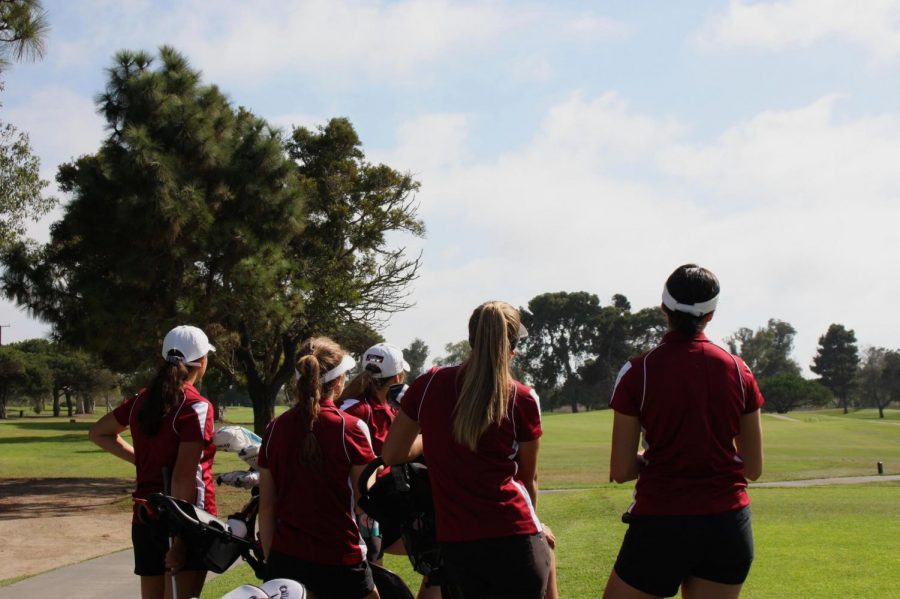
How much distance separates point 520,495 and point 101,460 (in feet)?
114

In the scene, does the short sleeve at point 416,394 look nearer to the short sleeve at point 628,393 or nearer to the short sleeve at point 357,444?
the short sleeve at point 357,444

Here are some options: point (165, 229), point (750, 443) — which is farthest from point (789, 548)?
point (165, 229)

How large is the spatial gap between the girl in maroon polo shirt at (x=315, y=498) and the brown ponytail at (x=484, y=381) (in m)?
0.78

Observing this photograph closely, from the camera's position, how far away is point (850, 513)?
15.0 metres

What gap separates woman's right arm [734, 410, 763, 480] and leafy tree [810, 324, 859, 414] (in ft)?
399

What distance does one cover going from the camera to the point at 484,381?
12.9ft

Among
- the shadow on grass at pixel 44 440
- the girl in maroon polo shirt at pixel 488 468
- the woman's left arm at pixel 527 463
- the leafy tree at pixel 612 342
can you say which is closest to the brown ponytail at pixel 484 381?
the girl in maroon polo shirt at pixel 488 468

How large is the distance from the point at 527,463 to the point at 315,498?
1.07m

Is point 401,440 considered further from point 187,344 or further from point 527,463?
point 187,344

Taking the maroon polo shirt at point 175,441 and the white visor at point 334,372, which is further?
the maroon polo shirt at point 175,441

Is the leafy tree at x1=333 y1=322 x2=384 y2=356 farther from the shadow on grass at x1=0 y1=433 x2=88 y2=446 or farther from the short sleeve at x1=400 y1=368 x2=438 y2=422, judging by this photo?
the short sleeve at x1=400 y1=368 x2=438 y2=422

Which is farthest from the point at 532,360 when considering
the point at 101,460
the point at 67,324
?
the point at 67,324

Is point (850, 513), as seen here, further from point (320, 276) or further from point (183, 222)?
point (320, 276)

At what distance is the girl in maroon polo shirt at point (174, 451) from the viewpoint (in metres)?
5.00
